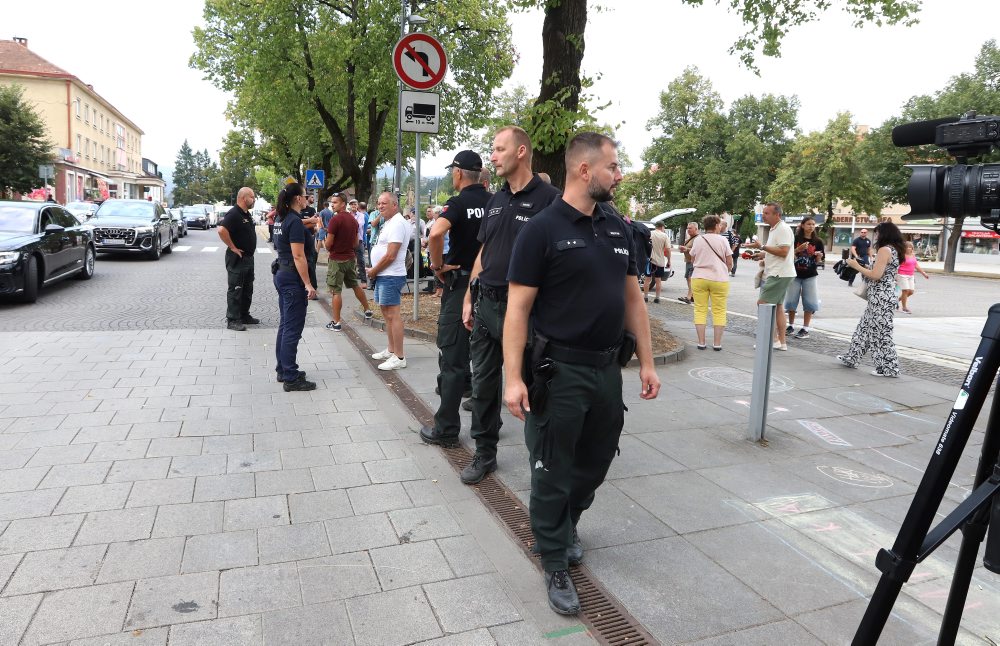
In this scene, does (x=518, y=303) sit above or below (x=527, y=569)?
above

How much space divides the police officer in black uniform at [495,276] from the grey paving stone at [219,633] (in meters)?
1.69

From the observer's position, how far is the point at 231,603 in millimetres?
2756

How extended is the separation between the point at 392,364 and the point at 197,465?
114 inches

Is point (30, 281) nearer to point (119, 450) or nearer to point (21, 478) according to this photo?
point (119, 450)

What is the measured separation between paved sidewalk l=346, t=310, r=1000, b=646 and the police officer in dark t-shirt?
12.8 feet

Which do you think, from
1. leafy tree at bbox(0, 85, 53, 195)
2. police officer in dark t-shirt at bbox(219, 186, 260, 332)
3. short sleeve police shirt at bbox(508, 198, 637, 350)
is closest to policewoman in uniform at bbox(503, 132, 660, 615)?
short sleeve police shirt at bbox(508, 198, 637, 350)

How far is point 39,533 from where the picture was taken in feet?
10.6

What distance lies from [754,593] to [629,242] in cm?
165

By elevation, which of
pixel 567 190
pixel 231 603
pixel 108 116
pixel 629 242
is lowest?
pixel 231 603

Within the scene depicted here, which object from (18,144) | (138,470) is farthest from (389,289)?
(18,144)

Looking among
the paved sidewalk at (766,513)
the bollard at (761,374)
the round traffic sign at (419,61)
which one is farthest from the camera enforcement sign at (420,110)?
the bollard at (761,374)

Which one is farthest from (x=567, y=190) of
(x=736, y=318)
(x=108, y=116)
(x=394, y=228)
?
(x=108, y=116)

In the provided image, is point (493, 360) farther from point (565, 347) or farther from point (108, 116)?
point (108, 116)

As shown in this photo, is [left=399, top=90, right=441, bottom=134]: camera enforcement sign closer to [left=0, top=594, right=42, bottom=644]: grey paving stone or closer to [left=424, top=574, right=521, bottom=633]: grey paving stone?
[left=424, top=574, right=521, bottom=633]: grey paving stone
